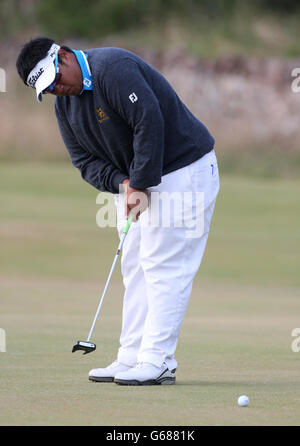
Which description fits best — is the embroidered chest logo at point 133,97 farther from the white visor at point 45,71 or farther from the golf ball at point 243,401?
the golf ball at point 243,401

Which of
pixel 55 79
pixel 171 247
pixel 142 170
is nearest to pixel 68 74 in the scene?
pixel 55 79

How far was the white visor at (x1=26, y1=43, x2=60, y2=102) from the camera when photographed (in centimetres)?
487

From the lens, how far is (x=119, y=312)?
9.09 metres

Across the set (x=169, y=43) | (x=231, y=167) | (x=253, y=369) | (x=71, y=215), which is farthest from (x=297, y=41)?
(x=253, y=369)

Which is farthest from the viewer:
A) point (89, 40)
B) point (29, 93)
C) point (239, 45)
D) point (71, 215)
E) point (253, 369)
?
point (89, 40)

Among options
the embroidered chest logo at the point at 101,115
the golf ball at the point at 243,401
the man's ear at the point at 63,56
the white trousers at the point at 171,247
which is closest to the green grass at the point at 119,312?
the golf ball at the point at 243,401

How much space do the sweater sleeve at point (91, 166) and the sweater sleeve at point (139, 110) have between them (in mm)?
315

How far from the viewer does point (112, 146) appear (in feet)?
16.9

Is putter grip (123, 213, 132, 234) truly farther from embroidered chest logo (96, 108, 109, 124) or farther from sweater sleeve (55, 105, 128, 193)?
embroidered chest logo (96, 108, 109, 124)

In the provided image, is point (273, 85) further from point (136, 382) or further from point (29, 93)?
point (136, 382)

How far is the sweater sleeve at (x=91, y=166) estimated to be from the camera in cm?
527

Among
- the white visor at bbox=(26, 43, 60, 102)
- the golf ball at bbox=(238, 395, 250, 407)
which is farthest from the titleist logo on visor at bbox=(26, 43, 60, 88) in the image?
the golf ball at bbox=(238, 395, 250, 407)

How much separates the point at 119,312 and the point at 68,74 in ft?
14.5

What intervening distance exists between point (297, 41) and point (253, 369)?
26830 millimetres
